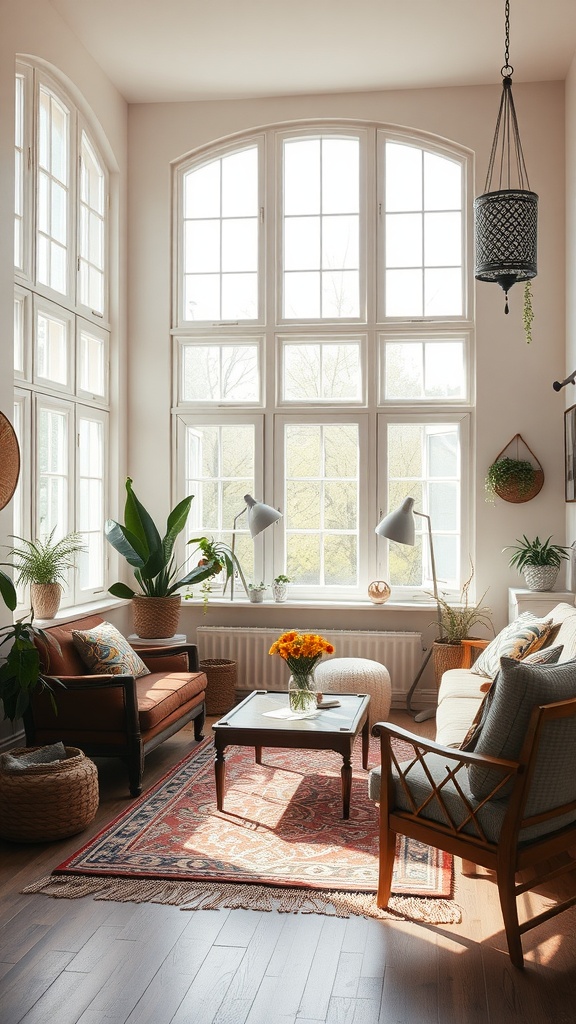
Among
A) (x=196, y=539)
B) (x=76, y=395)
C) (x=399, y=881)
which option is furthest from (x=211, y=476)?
(x=399, y=881)

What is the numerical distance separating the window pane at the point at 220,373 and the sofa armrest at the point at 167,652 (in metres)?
2.09

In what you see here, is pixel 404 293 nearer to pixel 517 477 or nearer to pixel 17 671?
pixel 517 477

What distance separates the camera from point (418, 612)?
6430 mm

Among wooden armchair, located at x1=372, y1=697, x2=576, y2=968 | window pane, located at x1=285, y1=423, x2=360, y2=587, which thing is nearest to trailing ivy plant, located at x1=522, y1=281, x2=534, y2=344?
window pane, located at x1=285, y1=423, x2=360, y2=587

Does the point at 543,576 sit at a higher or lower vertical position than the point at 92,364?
lower

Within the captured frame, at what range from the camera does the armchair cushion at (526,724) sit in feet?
9.12

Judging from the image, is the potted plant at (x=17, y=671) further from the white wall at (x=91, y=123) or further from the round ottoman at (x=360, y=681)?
the round ottoman at (x=360, y=681)

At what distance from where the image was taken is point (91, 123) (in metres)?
6.26

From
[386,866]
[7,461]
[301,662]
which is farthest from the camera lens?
[7,461]

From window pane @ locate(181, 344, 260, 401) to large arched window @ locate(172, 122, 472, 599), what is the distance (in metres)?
0.01

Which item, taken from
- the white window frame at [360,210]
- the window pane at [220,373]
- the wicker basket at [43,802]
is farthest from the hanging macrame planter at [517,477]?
the wicker basket at [43,802]

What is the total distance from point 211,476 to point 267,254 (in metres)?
1.73

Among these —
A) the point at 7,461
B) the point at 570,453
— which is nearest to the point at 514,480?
the point at 570,453

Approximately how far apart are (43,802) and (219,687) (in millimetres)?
2519
